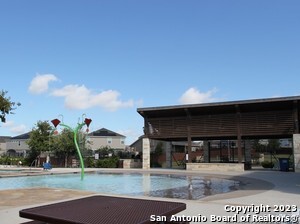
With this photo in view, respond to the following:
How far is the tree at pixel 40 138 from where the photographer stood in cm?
4225

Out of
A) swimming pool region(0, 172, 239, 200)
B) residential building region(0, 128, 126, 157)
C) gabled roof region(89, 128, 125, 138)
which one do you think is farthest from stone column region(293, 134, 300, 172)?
gabled roof region(89, 128, 125, 138)

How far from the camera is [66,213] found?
4441 mm

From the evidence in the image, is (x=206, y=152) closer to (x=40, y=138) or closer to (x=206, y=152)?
(x=206, y=152)

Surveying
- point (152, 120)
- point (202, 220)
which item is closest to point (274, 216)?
point (202, 220)

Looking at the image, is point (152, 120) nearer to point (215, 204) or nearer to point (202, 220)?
point (215, 204)

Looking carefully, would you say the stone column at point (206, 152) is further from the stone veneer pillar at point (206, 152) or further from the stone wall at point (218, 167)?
the stone wall at point (218, 167)

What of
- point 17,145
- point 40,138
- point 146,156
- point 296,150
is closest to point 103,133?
point 17,145

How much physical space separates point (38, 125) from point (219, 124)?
79.8 feet

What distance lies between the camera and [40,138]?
42.4 m

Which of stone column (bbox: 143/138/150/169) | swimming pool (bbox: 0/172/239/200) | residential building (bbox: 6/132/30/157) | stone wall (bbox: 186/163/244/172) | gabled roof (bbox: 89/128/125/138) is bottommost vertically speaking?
swimming pool (bbox: 0/172/239/200)

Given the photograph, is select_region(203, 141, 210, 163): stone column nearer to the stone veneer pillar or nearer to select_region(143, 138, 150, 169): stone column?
the stone veneer pillar

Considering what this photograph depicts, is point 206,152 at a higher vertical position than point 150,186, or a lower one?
higher

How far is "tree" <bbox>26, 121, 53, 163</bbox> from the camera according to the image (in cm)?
4225

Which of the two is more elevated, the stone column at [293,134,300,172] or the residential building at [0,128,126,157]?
the residential building at [0,128,126,157]
